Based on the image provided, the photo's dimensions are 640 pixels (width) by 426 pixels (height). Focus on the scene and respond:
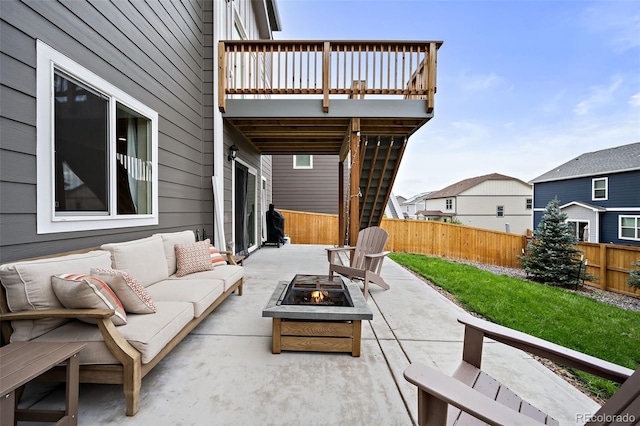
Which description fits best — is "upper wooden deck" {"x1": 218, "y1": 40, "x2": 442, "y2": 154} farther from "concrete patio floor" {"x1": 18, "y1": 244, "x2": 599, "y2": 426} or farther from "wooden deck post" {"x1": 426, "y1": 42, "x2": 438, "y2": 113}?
"concrete patio floor" {"x1": 18, "y1": 244, "x2": 599, "y2": 426}

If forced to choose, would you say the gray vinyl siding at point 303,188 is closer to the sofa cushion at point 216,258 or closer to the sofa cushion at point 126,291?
the sofa cushion at point 216,258

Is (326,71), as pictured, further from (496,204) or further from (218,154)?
(496,204)

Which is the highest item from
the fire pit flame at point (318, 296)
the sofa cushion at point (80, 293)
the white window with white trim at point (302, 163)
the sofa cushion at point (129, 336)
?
the white window with white trim at point (302, 163)

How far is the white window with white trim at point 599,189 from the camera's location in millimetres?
11585

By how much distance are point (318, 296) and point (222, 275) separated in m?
1.11

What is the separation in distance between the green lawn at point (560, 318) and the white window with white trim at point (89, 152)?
152 inches

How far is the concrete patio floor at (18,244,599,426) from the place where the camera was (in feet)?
4.91

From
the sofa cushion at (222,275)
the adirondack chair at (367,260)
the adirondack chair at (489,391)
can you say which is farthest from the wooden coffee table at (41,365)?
the adirondack chair at (367,260)

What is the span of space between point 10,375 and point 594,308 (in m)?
6.04

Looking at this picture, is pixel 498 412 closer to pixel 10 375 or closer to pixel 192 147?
pixel 10 375

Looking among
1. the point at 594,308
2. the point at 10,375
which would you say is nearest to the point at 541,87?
the point at 594,308

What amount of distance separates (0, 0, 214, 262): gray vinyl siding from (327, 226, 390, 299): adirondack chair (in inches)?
84.7

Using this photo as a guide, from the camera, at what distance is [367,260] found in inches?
142

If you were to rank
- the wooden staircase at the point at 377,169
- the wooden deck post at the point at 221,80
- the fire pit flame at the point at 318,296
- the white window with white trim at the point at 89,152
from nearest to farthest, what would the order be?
the white window with white trim at the point at 89,152, the fire pit flame at the point at 318,296, the wooden deck post at the point at 221,80, the wooden staircase at the point at 377,169
